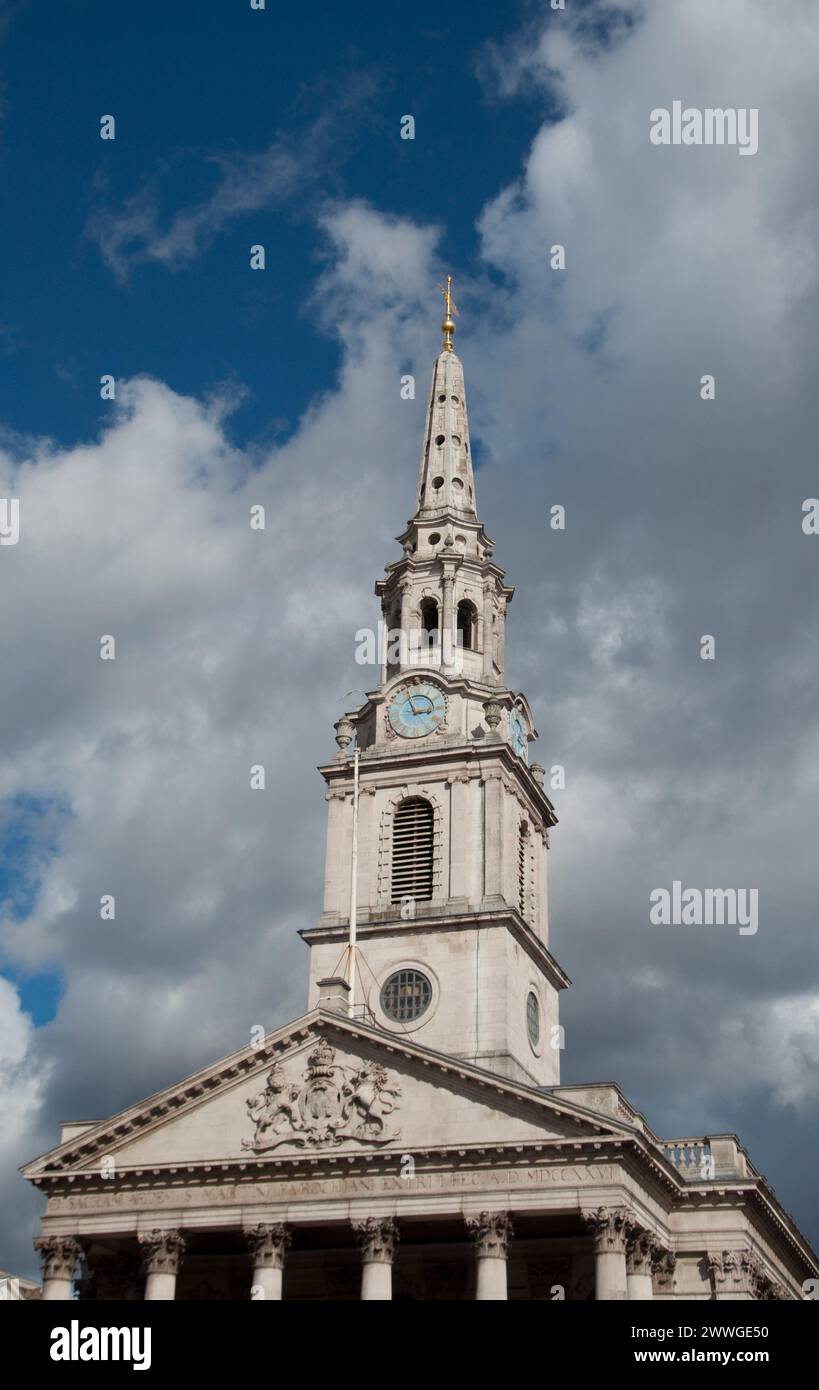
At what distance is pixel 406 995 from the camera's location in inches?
2331

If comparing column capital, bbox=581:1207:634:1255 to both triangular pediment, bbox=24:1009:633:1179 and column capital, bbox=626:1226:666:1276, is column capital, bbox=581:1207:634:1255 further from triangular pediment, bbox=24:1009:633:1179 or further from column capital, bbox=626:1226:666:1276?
triangular pediment, bbox=24:1009:633:1179

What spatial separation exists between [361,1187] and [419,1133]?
232 cm

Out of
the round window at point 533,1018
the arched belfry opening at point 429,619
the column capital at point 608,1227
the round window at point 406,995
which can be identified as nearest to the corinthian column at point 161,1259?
the round window at point 406,995

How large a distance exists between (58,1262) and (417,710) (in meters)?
24.2

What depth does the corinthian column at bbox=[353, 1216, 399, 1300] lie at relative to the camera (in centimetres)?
4822

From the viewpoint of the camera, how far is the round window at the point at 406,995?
2317 inches

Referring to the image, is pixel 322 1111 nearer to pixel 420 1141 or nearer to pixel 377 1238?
pixel 420 1141

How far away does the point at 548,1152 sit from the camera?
4825 centimetres

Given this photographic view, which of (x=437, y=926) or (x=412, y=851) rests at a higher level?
(x=412, y=851)

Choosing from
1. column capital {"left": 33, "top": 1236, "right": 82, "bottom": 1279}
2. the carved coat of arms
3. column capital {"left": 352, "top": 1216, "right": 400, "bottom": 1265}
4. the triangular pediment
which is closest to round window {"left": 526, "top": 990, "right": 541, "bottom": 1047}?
the triangular pediment

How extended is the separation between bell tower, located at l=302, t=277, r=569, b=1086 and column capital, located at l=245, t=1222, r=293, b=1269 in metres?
7.60

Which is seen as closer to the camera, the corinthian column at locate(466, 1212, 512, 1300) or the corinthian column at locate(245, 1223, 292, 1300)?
the corinthian column at locate(466, 1212, 512, 1300)

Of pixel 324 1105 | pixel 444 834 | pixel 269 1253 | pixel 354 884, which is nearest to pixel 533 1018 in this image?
pixel 444 834
